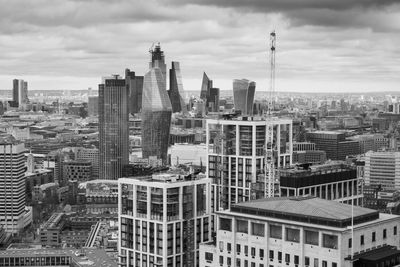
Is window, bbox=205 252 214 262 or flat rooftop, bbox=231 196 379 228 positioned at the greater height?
flat rooftop, bbox=231 196 379 228

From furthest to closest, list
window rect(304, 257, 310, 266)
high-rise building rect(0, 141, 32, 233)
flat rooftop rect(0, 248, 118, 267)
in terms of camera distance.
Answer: high-rise building rect(0, 141, 32, 233) → flat rooftop rect(0, 248, 118, 267) → window rect(304, 257, 310, 266)

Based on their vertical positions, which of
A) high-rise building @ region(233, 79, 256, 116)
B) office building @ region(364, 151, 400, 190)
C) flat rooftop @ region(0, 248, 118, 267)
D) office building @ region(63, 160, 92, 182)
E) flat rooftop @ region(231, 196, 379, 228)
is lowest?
flat rooftop @ region(0, 248, 118, 267)

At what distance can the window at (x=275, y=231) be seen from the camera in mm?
47562

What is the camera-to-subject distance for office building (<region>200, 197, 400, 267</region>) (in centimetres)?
4516

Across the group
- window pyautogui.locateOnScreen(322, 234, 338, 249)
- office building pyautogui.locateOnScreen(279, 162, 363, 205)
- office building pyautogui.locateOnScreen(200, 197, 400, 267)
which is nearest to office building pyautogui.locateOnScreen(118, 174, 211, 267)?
office building pyautogui.locateOnScreen(279, 162, 363, 205)

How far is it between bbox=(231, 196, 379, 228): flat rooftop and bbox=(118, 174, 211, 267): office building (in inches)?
477

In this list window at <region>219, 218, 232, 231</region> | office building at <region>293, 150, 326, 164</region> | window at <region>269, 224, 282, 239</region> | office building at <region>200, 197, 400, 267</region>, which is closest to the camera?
office building at <region>200, 197, 400, 267</region>

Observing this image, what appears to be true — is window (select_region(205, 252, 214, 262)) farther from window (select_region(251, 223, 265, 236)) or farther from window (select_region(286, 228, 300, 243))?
window (select_region(286, 228, 300, 243))

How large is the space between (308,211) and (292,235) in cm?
162

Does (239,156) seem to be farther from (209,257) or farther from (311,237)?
(311,237)

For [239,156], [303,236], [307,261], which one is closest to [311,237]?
[303,236]

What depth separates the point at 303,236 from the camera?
4631 cm

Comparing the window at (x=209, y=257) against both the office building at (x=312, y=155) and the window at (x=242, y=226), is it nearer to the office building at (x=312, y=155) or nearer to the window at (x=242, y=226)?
the window at (x=242, y=226)

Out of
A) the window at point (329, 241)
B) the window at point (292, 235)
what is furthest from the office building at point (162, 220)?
the window at point (329, 241)
